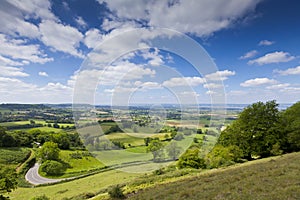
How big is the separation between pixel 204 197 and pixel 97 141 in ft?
28.0

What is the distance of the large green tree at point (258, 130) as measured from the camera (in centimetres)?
3102

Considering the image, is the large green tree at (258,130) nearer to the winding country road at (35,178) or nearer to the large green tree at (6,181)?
the large green tree at (6,181)

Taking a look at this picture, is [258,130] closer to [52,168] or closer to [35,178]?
[52,168]

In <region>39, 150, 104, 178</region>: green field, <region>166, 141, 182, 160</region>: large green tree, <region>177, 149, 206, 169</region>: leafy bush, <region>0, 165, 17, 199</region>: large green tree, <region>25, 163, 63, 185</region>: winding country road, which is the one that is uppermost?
<region>166, 141, 182, 160</region>: large green tree

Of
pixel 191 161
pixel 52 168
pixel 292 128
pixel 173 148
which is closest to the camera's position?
pixel 173 148

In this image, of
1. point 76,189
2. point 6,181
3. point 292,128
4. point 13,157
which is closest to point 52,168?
point 13,157

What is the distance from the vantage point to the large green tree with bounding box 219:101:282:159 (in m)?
31.0

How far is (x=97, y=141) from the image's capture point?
46.7 ft

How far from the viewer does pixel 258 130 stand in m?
32.2

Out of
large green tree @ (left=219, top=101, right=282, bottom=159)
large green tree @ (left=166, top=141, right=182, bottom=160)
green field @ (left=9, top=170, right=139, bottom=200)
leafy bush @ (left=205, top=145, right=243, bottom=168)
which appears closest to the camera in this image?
large green tree @ (left=166, top=141, right=182, bottom=160)

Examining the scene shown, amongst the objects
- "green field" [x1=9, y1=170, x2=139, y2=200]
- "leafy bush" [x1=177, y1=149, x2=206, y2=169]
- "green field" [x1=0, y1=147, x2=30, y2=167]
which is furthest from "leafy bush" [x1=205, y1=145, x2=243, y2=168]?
"green field" [x1=0, y1=147, x2=30, y2=167]

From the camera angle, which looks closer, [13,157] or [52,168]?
[52,168]

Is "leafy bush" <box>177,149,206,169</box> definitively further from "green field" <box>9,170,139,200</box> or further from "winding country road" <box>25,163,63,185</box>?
"winding country road" <box>25,163,63,185</box>

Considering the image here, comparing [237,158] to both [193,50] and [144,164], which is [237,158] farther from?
[193,50]
